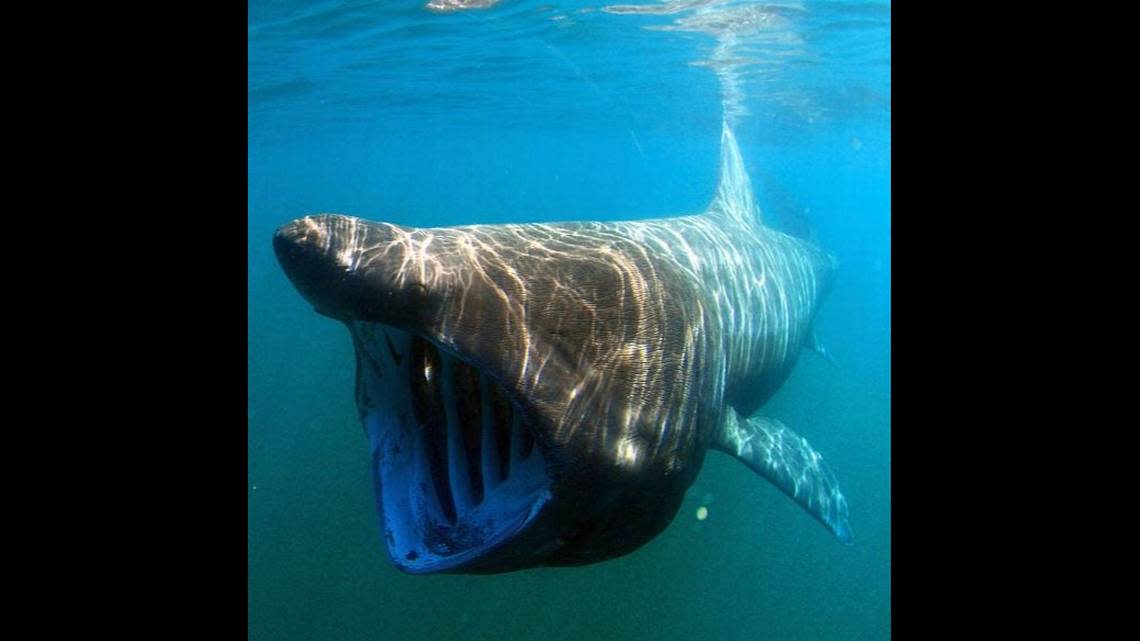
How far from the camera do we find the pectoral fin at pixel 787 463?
5.20 m

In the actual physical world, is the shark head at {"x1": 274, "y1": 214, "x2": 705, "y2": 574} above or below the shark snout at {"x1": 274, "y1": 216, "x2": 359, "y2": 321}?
below

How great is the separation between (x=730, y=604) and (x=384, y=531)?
917cm

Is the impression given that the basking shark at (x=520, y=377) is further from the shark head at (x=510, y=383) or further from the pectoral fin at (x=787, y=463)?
the pectoral fin at (x=787, y=463)

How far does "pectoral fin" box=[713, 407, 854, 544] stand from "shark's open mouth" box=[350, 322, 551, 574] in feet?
5.96

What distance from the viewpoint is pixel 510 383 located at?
2926 mm

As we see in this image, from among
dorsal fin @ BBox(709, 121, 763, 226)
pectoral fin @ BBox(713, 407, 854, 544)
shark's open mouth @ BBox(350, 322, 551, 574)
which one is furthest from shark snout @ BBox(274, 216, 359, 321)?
dorsal fin @ BBox(709, 121, 763, 226)

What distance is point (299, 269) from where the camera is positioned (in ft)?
9.62

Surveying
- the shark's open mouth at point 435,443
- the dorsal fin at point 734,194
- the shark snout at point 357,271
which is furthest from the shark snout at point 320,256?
the dorsal fin at point 734,194

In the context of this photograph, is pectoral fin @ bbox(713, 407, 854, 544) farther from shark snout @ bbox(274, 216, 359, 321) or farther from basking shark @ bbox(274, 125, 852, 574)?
shark snout @ bbox(274, 216, 359, 321)

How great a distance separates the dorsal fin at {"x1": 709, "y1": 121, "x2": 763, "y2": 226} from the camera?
8.21 m

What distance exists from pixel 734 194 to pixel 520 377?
6.61 m

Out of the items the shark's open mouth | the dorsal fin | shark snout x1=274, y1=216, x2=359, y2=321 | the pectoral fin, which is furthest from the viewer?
the dorsal fin

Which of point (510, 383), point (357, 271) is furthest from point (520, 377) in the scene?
point (357, 271)

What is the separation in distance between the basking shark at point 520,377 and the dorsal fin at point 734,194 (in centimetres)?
381
